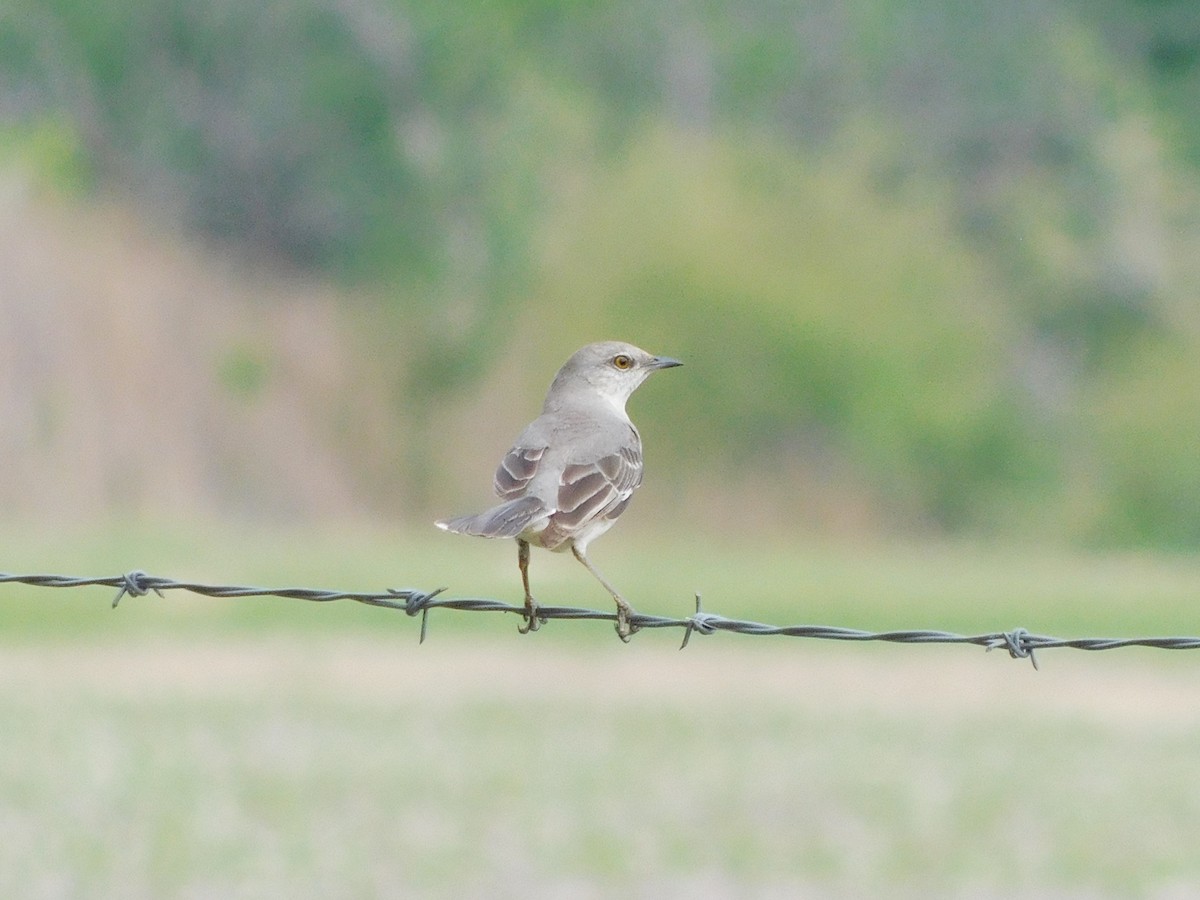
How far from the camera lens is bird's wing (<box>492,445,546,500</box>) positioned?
650 centimetres

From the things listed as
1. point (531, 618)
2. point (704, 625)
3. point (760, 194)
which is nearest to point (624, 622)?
point (531, 618)

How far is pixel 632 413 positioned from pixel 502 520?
42.9 metres

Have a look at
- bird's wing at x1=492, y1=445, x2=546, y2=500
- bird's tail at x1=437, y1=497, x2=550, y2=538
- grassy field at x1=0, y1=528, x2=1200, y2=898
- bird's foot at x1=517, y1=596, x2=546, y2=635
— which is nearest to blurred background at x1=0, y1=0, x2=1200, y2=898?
grassy field at x1=0, y1=528, x2=1200, y2=898

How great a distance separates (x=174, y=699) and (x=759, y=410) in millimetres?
34015

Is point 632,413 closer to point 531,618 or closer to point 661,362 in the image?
point 661,362

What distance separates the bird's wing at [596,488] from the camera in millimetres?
6371

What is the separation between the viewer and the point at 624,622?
6.16m

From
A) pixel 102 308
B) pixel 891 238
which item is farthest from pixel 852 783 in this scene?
pixel 891 238

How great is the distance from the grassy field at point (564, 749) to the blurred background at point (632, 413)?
0.08m

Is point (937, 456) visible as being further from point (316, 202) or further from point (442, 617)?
point (442, 617)

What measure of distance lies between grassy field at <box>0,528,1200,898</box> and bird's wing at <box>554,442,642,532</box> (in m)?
5.93

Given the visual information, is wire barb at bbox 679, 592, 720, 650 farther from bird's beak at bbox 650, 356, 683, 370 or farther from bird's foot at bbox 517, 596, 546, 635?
bird's beak at bbox 650, 356, 683, 370

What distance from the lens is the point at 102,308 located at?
4459 centimetres

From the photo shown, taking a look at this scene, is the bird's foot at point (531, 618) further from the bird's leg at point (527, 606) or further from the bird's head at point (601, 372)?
the bird's head at point (601, 372)
